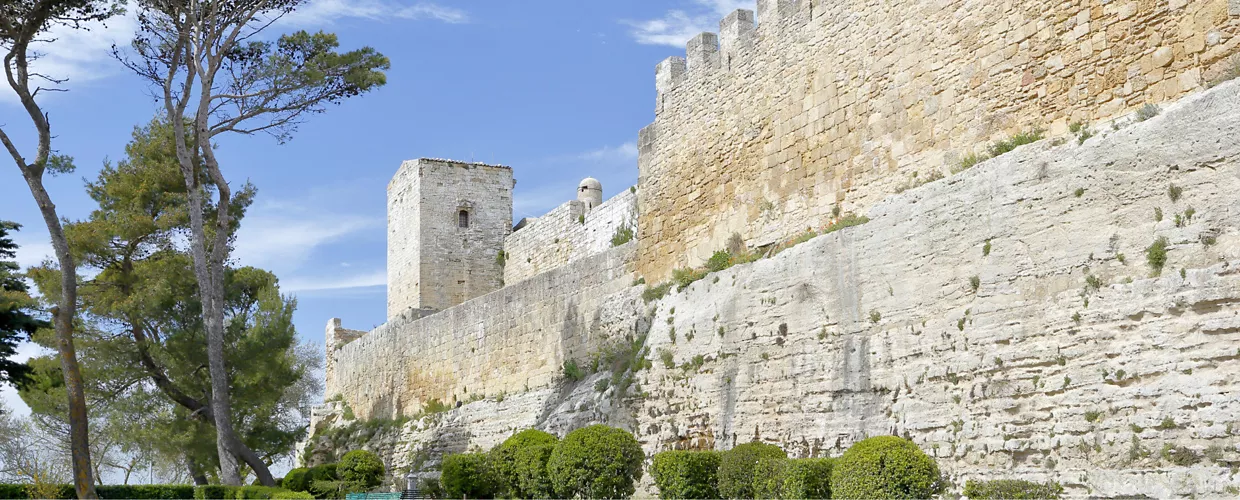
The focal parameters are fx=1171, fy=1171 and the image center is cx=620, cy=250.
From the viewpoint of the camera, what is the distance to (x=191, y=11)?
745 inches

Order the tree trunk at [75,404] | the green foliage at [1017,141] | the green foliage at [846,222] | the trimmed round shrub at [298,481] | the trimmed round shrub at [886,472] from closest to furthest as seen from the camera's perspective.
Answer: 1. the trimmed round shrub at [886,472]
2. the green foliage at [1017,141]
3. the green foliage at [846,222]
4. the tree trunk at [75,404]
5. the trimmed round shrub at [298,481]

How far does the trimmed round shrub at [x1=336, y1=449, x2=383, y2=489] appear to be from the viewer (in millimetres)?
17984

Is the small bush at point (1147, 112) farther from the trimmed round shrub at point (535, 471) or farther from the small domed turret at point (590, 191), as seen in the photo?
the small domed turret at point (590, 191)

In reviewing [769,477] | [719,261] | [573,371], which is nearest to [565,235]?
[573,371]

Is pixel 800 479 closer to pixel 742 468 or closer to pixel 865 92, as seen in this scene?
pixel 742 468

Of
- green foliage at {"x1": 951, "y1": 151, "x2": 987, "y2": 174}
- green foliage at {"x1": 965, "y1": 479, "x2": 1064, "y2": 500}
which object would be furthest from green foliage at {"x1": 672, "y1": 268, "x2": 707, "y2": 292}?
green foliage at {"x1": 965, "y1": 479, "x2": 1064, "y2": 500}


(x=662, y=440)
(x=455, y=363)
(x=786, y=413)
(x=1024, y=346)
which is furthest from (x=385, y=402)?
(x=1024, y=346)

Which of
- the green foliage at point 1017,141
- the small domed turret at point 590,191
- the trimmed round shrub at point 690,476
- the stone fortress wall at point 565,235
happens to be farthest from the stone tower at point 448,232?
the green foliage at point 1017,141

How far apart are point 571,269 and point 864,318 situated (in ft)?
24.0

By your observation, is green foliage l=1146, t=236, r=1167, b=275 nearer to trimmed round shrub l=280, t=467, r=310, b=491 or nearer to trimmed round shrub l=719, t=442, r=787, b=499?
trimmed round shrub l=719, t=442, r=787, b=499

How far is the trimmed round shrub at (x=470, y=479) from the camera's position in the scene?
15141mm

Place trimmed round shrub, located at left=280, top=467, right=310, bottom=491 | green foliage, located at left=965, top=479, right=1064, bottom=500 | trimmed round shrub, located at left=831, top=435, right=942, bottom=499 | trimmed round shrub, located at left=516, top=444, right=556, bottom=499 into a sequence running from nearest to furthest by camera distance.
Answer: green foliage, located at left=965, top=479, right=1064, bottom=500, trimmed round shrub, located at left=831, top=435, right=942, bottom=499, trimmed round shrub, located at left=516, top=444, right=556, bottom=499, trimmed round shrub, located at left=280, top=467, right=310, bottom=491

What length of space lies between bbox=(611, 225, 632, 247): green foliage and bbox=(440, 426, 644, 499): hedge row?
5649 millimetres

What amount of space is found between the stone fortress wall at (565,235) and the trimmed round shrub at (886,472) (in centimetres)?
1068
